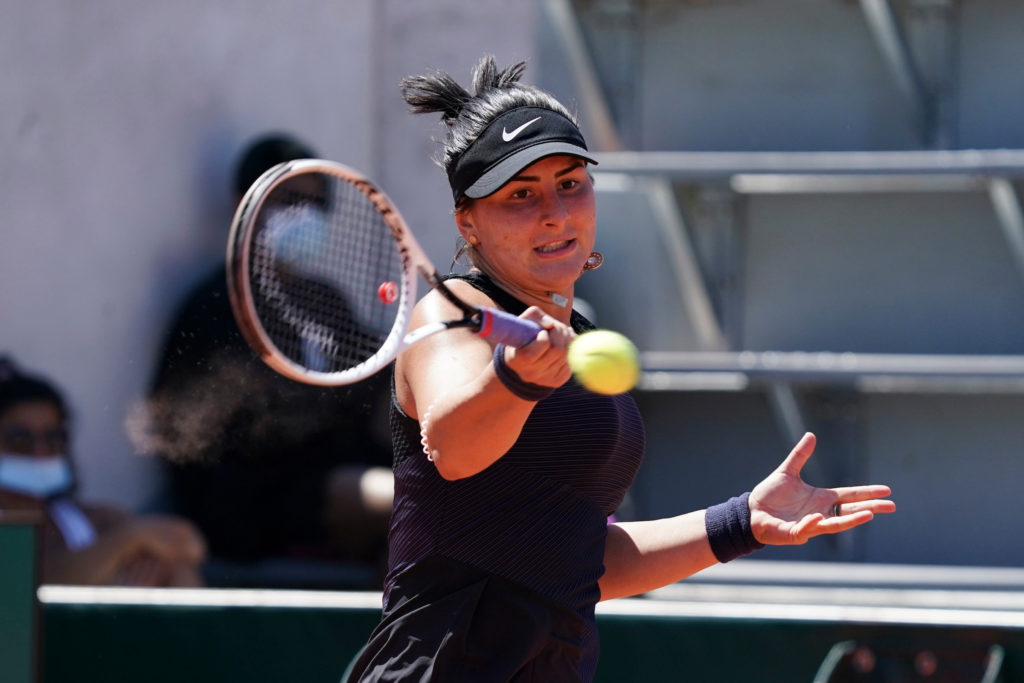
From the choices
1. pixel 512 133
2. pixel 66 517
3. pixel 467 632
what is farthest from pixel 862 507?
pixel 66 517

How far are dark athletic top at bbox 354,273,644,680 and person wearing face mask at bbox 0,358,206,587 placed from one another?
235 centimetres

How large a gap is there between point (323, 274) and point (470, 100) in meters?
0.61

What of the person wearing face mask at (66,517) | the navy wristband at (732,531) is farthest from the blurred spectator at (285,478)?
the navy wristband at (732,531)

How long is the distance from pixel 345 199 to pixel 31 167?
7.91ft

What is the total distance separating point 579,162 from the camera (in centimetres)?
199

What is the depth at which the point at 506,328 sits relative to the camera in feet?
5.74

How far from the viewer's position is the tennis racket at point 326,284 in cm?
177

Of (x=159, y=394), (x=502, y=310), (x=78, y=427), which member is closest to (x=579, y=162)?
(x=502, y=310)

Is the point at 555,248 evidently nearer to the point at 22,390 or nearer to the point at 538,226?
the point at 538,226

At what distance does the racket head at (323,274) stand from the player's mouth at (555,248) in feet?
0.58

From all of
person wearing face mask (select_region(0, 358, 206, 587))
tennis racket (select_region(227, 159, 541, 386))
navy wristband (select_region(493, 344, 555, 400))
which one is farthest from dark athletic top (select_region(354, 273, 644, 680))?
person wearing face mask (select_region(0, 358, 206, 587))

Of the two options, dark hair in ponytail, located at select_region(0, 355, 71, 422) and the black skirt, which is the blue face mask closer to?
dark hair in ponytail, located at select_region(0, 355, 71, 422)

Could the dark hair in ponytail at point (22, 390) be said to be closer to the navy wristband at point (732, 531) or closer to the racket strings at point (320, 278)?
the racket strings at point (320, 278)

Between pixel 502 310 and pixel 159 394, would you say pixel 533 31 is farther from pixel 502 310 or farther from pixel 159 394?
pixel 502 310
